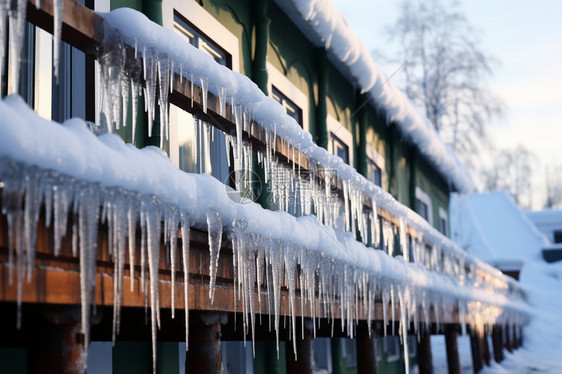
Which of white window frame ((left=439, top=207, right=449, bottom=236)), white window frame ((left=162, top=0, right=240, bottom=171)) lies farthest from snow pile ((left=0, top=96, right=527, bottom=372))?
white window frame ((left=439, top=207, right=449, bottom=236))

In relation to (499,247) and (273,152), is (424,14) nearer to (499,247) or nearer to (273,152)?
(499,247)

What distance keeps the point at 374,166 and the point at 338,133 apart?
89.9 inches

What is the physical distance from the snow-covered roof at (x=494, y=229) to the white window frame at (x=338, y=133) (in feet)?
58.9

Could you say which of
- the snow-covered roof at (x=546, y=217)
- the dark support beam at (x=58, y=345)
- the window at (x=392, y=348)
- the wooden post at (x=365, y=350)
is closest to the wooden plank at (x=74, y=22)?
the dark support beam at (x=58, y=345)

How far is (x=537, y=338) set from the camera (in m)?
18.6

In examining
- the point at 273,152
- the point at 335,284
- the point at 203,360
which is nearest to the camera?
the point at 203,360

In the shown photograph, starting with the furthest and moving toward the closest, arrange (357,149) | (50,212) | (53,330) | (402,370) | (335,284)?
(402,370), (357,149), (335,284), (53,330), (50,212)

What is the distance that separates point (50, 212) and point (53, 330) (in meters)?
0.48

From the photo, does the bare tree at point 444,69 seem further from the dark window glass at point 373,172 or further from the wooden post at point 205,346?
the wooden post at point 205,346

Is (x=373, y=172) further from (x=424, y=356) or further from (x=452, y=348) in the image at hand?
(x=424, y=356)

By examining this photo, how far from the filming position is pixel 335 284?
191 inches

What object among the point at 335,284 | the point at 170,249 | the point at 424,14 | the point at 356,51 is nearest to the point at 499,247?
the point at 424,14

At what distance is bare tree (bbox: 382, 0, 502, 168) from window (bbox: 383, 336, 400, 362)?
14.7m

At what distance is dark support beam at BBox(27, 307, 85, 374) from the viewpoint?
2309mm
